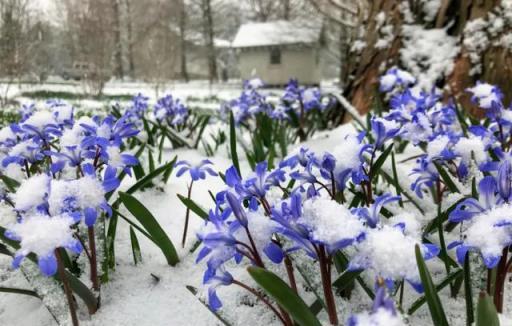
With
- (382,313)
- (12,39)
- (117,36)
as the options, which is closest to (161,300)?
(382,313)

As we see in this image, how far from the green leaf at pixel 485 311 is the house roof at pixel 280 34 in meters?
27.2

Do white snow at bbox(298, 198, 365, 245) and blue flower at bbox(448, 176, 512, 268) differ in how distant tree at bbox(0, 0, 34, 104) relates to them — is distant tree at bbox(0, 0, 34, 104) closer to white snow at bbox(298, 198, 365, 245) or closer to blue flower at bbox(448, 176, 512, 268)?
white snow at bbox(298, 198, 365, 245)

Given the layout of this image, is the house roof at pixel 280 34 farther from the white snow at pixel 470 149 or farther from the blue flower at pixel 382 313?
the blue flower at pixel 382 313

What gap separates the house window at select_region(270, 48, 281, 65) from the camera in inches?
1211

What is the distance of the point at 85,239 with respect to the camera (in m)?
1.30

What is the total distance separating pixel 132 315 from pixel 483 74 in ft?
10.4

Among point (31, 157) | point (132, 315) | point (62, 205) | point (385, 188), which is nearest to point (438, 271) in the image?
point (385, 188)

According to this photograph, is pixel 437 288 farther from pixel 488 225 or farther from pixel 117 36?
pixel 117 36

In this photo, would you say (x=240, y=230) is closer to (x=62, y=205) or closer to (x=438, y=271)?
(x=62, y=205)

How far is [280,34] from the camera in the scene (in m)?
29.0

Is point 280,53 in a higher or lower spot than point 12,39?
higher

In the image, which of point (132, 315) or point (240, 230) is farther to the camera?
point (132, 315)

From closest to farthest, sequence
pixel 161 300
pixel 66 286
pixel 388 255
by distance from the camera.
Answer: pixel 388 255, pixel 66 286, pixel 161 300

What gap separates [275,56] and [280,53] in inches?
17.9
